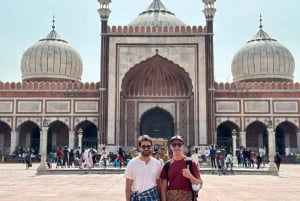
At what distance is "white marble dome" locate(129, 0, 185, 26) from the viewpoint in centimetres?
2470

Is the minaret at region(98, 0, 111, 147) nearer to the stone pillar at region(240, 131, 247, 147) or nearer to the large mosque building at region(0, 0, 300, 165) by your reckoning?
the large mosque building at region(0, 0, 300, 165)

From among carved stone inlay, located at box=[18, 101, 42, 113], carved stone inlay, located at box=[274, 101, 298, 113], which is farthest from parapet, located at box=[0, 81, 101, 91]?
carved stone inlay, located at box=[274, 101, 298, 113]

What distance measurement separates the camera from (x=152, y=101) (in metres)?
22.2

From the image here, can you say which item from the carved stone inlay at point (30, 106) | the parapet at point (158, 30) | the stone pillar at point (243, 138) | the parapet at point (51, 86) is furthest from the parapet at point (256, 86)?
the carved stone inlay at point (30, 106)

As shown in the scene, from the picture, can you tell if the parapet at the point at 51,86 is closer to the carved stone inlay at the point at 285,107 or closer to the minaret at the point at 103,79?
the minaret at the point at 103,79

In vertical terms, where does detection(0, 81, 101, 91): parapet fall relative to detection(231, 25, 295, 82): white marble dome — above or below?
below

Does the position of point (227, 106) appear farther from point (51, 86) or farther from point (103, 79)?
point (51, 86)

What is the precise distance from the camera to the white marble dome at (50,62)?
25058 millimetres

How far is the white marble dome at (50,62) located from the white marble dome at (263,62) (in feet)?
32.8

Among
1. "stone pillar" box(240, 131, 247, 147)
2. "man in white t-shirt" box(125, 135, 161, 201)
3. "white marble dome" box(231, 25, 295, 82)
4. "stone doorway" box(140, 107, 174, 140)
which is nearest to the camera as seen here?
"man in white t-shirt" box(125, 135, 161, 201)

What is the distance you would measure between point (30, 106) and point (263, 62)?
1342cm

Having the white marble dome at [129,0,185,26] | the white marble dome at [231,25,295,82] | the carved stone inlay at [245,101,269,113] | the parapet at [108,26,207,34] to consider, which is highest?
the white marble dome at [129,0,185,26]

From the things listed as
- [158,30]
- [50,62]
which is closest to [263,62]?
[158,30]

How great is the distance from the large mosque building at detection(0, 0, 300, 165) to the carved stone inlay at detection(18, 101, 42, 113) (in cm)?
5
